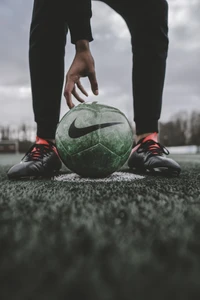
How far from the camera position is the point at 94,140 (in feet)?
5.02

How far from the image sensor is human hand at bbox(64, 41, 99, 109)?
70.0 inches

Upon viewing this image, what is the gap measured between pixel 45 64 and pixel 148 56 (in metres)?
0.82

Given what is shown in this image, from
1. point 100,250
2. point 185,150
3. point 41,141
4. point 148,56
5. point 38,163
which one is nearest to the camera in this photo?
point 100,250

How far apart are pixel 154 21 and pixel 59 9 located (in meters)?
0.74

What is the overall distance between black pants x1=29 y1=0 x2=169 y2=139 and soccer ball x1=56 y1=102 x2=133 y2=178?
518 mm

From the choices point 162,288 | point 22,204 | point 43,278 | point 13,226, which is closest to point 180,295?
point 162,288

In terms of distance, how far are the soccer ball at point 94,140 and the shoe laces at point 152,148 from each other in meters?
0.30

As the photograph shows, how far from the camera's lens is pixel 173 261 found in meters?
0.48

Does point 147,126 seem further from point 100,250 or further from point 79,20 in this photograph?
point 100,250

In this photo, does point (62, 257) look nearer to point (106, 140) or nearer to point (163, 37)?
point (106, 140)

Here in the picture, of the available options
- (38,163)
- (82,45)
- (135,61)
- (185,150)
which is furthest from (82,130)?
(185,150)

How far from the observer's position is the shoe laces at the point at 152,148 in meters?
1.88

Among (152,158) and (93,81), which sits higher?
(93,81)

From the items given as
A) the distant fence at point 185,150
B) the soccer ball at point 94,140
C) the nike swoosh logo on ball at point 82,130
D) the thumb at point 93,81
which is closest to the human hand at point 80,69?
the thumb at point 93,81
